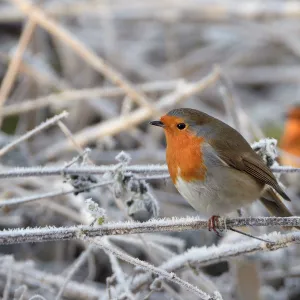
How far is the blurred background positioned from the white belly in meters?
0.17

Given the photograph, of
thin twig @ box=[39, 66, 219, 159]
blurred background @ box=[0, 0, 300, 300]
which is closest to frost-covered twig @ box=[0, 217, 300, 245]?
blurred background @ box=[0, 0, 300, 300]

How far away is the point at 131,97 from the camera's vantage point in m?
2.87

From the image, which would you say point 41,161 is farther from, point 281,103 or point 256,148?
point 281,103

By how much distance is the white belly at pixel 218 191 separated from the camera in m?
1.97

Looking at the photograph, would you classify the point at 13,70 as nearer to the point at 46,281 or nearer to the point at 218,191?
the point at 46,281

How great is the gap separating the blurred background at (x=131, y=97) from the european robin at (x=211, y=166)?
17 centimetres

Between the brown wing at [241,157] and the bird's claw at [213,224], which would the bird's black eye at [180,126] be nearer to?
the brown wing at [241,157]

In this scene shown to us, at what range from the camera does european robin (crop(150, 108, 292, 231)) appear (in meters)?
1.98

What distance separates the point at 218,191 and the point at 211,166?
82 millimetres

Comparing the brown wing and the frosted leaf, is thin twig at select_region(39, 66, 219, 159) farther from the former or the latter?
the frosted leaf

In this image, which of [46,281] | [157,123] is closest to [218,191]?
[157,123]

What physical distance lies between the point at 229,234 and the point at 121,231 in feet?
3.53

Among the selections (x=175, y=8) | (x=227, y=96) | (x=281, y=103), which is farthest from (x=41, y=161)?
(x=281, y=103)

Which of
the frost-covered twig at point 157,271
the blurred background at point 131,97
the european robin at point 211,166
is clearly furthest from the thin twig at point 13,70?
the frost-covered twig at point 157,271
